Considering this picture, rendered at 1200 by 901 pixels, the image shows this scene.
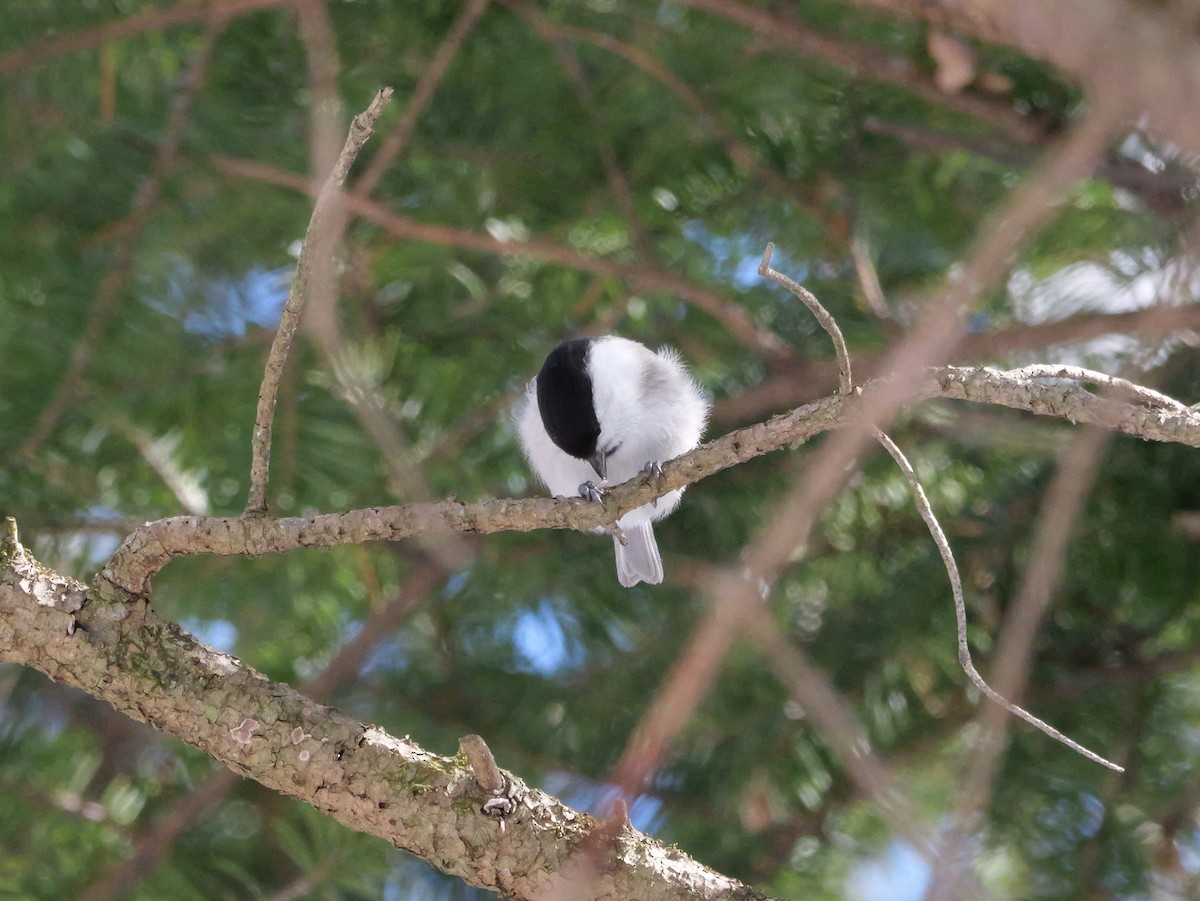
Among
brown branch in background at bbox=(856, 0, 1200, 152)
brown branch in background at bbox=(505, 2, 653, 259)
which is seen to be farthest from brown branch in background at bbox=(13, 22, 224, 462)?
brown branch in background at bbox=(856, 0, 1200, 152)

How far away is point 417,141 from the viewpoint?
2.15m

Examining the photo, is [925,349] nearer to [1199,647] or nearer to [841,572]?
[1199,647]

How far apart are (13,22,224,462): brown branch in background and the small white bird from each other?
0.71 m

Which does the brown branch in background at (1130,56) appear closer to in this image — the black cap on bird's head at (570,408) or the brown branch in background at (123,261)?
the black cap on bird's head at (570,408)

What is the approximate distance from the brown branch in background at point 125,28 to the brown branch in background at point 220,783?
1.05 meters

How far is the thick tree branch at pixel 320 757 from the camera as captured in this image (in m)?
1.13

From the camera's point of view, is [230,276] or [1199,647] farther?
[230,276]

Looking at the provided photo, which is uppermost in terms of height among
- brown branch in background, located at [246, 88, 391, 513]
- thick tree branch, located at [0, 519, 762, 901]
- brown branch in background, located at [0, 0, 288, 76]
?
brown branch in background, located at [0, 0, 288, 76]

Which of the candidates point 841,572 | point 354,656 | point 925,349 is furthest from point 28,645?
point 841,572

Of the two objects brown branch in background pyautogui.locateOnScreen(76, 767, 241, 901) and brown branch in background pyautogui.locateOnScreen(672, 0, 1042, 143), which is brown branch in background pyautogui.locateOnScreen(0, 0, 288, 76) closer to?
brown branch in background pyautogui.locateOnScreen(672, 0, 1042, 143)

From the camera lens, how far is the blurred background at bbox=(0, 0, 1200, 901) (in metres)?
1.94

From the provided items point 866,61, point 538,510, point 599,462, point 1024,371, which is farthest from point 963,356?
point 538,510

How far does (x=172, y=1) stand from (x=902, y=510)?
65.4 inches

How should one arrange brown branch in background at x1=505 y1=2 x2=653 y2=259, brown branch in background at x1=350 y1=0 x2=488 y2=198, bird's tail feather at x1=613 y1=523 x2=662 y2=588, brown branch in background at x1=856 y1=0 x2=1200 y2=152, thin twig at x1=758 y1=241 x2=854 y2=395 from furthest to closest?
bird's tail feather at x1=613 y1=523 x2=662 y2=588 → brown branch in background at x1=505 y1=2 x2=653 y2=259 → brown branch in background at x1=350 y1=0 x2=488 y2=198 → thin twig at x1=758 y1=241 x2=854 y2=395 → brown branch in background at x1=856 y1=0 x2=1200 y2=152
